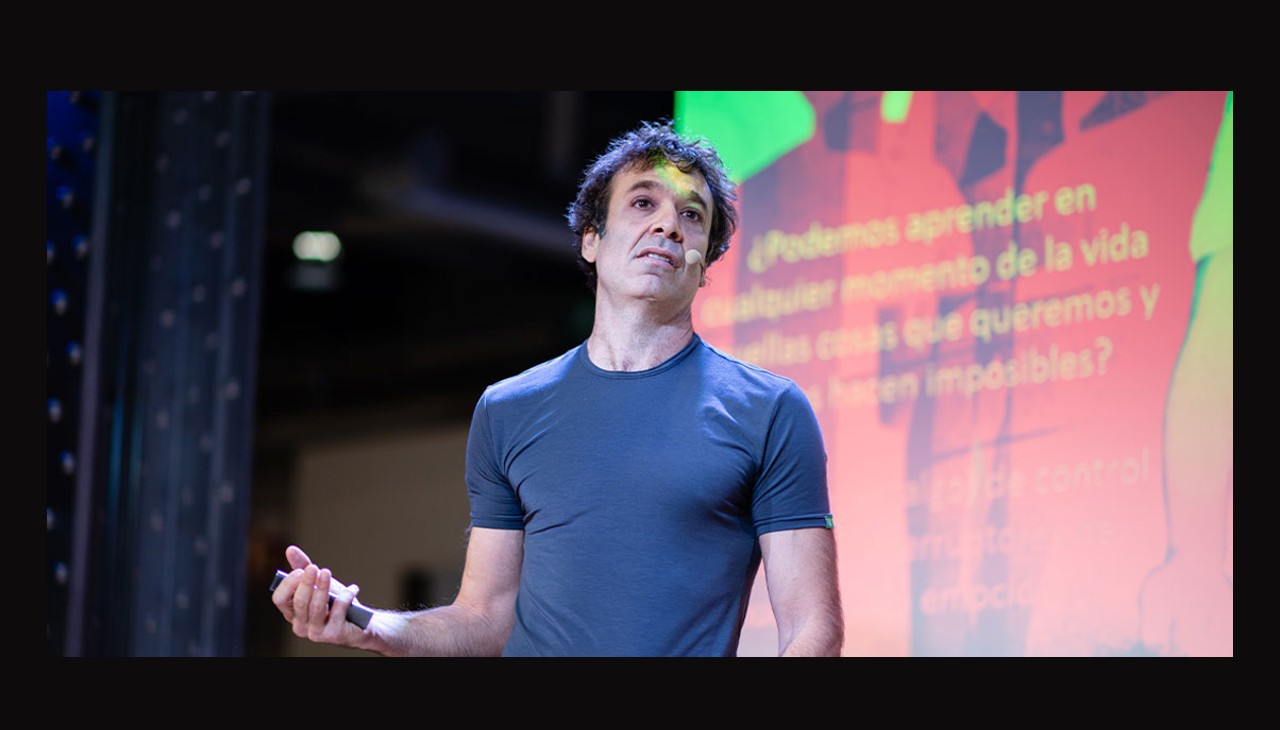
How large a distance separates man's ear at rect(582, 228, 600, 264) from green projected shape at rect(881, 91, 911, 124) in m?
1.72

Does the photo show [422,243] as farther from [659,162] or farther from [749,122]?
[659,162]

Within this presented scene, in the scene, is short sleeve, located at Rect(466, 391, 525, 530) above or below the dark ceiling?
below

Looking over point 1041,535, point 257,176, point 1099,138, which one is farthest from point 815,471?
point 257,176

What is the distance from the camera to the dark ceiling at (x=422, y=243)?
20.0 ft

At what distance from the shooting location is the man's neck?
2.20 metres

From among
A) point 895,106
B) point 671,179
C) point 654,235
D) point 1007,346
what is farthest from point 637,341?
point 895,106

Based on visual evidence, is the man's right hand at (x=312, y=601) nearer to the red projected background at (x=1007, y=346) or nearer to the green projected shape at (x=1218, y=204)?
the red projected background at (x=1007, y=346)

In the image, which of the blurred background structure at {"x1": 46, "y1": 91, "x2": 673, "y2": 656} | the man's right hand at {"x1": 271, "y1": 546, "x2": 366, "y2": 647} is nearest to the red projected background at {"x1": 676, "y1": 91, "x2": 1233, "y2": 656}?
the blurred background structure at {"x1": 46, "y1": 91, "x2": 673, "y2": 656}

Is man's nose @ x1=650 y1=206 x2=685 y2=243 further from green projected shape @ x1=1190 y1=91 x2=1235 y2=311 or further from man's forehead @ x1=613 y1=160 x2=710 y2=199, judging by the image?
green projected shape @ x1=1190 y1=91 x2=1235 y2=311

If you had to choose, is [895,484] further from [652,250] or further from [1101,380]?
[652,250]

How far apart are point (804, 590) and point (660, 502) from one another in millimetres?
236

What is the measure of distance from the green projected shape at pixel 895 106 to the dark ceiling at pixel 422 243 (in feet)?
5.37

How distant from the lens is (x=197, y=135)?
4129 mm

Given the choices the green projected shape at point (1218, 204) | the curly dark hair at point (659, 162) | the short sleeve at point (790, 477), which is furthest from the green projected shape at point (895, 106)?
the short sleeve at point (790, 477)
